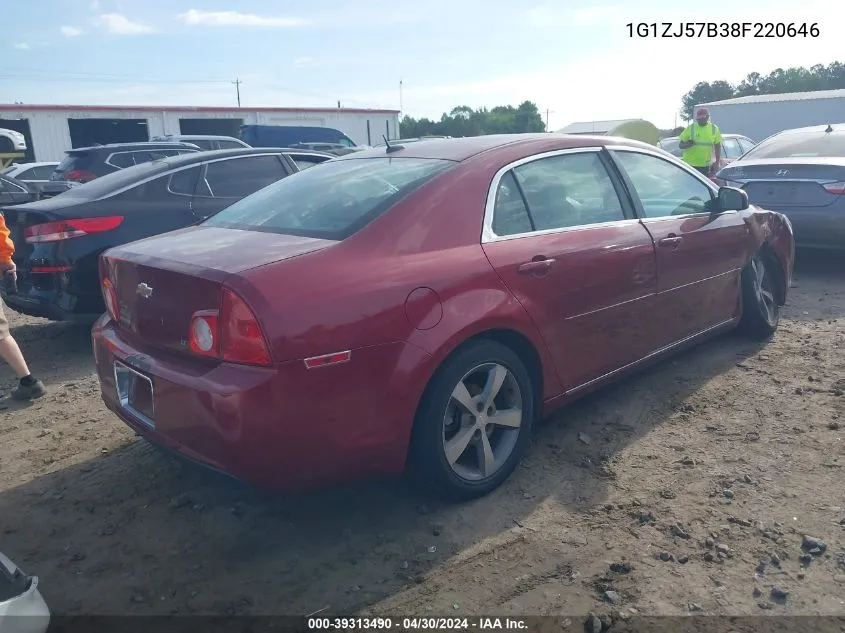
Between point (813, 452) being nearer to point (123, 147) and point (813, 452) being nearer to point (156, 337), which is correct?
point (156, 337)

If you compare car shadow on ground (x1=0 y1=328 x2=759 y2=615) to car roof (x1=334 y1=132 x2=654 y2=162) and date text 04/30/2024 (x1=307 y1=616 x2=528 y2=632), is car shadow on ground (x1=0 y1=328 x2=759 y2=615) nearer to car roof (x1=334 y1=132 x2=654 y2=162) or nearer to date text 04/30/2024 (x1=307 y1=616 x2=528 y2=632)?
date text 04/30/2024 (x1=307 y1=616 x2=528 y2=632)

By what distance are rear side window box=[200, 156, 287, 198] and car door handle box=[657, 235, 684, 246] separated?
3747 millimetres

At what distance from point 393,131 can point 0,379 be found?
3337 centimetres

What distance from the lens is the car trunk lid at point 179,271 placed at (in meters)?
2.69

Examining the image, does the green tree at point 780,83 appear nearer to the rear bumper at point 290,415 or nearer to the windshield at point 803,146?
the windshield at point 803,146

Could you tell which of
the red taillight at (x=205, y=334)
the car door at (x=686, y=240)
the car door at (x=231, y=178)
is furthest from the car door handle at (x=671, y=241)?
the car door at (x=231, y=178)

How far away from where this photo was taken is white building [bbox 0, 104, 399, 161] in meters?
27.1

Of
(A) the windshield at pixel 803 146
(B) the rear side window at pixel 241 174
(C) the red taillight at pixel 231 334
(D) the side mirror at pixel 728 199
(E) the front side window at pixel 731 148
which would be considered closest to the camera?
(C) the red taillight at pixel 231 334

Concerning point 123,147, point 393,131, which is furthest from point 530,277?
point 393,131

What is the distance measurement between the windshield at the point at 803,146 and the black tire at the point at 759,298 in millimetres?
3058

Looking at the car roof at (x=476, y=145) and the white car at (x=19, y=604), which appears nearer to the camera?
the white car at (x=19, y=604)

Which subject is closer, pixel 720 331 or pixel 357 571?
pixel 357 571

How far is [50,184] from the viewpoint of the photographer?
10.3 metres

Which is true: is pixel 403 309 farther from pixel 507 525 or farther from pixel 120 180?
pixel 120 180
